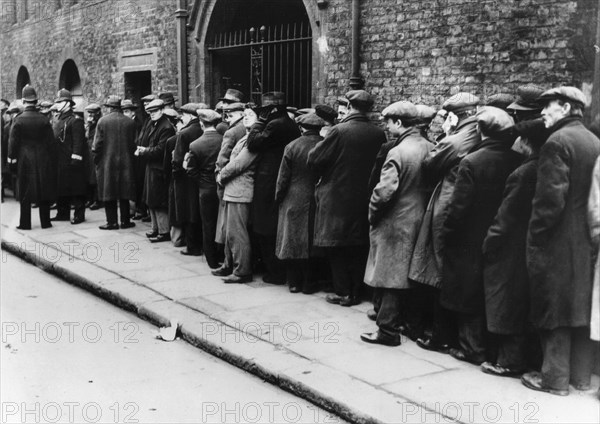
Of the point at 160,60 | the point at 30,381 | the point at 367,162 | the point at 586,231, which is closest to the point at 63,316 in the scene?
the point at 30,381

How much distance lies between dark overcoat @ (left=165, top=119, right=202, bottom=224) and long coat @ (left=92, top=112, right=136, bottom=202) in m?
1.69

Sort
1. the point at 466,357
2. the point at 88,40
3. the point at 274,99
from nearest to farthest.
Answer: the point at 466,357 → the point at 274,99 → the point at 88,40

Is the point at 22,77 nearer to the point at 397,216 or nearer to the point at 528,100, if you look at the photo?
the point at 397,216

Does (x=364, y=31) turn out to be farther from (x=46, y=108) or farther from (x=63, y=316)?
(x=46, y=108)

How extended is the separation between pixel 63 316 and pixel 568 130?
4.55m

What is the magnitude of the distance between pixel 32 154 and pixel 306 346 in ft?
22.0

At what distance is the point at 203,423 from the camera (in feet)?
14.4

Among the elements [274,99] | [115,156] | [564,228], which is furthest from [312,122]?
[115,156]

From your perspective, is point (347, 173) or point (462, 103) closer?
point (462, 103)

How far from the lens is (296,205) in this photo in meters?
7.11

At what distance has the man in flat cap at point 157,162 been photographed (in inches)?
381

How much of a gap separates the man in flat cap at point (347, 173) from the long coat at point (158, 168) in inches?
138

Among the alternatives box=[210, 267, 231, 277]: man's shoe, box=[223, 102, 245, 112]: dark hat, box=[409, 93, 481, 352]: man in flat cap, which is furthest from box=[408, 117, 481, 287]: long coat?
box=[223, 102, 245, 112]: dark hat

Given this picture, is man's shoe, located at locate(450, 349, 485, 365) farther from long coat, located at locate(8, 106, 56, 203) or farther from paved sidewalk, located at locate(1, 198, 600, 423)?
long coat, located at locate(8, 106, 56, 203)
